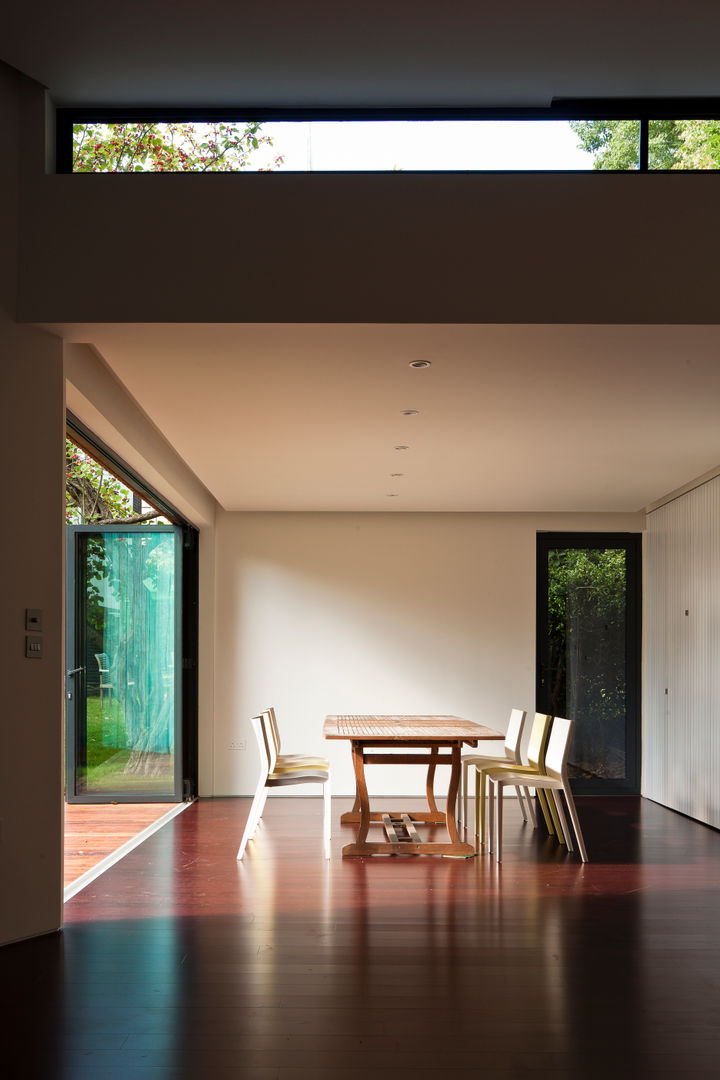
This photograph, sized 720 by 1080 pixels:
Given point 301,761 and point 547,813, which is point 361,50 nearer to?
point 301,761

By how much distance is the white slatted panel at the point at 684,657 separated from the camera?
743 cm

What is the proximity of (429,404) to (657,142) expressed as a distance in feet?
5.40

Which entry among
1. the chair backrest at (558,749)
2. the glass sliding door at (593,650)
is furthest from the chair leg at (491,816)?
the glass sliding door at (593,650)

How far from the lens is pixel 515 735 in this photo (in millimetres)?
7422

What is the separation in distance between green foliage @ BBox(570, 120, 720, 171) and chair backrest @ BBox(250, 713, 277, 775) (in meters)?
3.56

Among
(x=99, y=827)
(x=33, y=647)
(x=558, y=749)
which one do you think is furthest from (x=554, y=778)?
(x=33, y=647)

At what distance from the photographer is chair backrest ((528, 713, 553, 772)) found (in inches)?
264

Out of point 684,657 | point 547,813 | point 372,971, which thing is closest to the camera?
point 372,971

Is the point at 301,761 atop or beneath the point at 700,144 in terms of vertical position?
beneath

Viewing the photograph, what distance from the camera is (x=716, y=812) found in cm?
726

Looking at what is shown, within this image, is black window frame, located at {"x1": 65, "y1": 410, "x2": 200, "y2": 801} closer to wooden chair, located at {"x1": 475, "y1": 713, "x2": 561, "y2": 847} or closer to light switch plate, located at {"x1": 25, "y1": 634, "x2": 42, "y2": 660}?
wooden chair, located at {"x1": 475, "y1": 713, "x2": 561, "y2": 847}

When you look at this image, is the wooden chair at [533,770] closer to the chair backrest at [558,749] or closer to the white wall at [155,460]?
the chair backrest at [558,749]

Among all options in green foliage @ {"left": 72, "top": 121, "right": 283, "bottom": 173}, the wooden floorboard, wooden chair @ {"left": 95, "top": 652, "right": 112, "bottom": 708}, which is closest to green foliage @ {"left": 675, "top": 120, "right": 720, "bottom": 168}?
green foliage @ {"left": 72, "top": 121, "right": 283, "bottom": 173}

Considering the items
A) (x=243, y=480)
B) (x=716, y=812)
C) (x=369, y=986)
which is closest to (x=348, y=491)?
(x=243, y=480)
